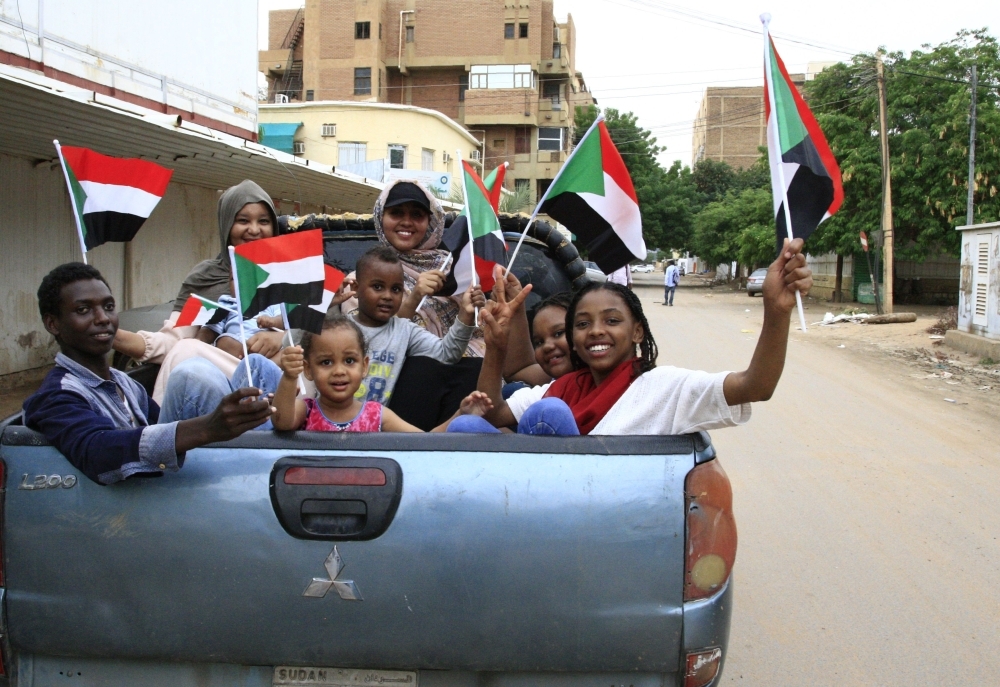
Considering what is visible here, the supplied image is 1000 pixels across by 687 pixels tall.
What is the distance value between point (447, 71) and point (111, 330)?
50.9 m

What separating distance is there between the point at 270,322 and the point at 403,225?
0.85 meters

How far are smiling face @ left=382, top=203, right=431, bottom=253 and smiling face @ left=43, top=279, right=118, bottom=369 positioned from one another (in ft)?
5.59

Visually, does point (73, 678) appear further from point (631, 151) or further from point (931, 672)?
point (631, 151)

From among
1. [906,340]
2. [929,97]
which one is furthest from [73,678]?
[929,97]

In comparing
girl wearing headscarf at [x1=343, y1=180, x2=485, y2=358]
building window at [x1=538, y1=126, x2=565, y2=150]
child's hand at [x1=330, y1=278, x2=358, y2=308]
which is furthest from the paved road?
building window at [x1=538, y1=126, x2=565, y2=150]

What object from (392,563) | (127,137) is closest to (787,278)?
(392,563)

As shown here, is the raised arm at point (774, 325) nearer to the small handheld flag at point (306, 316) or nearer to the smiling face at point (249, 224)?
the small handheld flag at point (306, 316)

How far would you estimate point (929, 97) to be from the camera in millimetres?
24453

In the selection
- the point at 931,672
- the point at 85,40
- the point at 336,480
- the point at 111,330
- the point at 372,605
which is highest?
the point at 85,40

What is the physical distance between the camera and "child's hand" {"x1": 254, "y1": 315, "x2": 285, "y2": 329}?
12.0ft

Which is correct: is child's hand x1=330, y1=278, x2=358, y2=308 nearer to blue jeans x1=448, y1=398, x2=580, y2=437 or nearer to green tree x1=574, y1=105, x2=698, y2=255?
blue jeans x1=448, y1=398, x2=580, y2=437

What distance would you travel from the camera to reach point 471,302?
346 cm

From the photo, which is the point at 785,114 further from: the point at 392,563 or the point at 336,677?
the point at 336,677

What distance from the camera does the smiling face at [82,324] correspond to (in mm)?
2592
